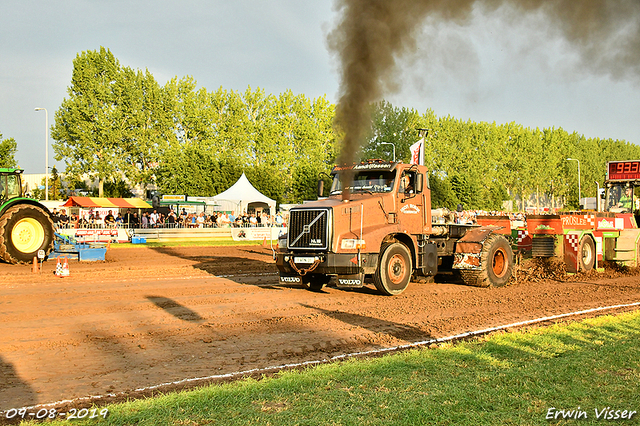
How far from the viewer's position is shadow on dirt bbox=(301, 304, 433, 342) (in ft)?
26.8

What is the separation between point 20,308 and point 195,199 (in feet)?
113

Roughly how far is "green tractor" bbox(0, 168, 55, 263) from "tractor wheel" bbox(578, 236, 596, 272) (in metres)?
16.5

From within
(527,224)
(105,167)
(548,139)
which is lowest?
(527,224)

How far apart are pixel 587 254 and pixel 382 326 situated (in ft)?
34.9

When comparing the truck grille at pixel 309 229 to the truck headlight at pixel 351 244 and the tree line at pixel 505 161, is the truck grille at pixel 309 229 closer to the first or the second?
the truck headlight at pixel 351 244

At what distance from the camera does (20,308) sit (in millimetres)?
10203

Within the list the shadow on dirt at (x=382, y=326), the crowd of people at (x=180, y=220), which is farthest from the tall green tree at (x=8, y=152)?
the shadow on dirt at (x=382, y=326)

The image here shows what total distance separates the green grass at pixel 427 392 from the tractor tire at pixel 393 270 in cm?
476

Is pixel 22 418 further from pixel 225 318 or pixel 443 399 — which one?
pixel 225 318

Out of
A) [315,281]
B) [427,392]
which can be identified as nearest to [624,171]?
→ [315,281]

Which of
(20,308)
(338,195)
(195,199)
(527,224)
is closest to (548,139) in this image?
(195,199)

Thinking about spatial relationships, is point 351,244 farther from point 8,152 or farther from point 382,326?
point 8,152

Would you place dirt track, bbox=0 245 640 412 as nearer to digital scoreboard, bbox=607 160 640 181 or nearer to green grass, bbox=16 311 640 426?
green grass, bbox=16 311 640 426

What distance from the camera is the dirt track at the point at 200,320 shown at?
21.0 ft
